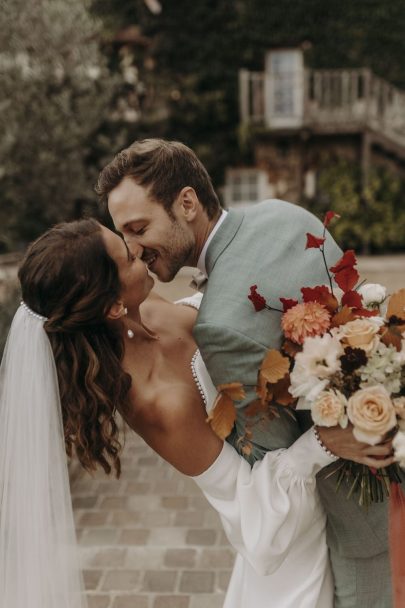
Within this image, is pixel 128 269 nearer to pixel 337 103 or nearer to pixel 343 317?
pixel 343 317

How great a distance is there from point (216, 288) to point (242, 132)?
12.1 metres

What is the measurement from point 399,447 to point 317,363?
10.5 inches

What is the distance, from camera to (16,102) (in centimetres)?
900

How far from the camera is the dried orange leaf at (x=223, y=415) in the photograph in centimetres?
158

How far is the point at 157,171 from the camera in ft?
6.35

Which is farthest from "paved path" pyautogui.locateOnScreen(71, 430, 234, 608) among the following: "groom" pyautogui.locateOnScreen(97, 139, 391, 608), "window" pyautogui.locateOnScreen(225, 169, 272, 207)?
"window" pyautogui.locateOnScreen(225, 169, 272, 207)

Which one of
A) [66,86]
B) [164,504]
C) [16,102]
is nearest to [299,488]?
[164,504]

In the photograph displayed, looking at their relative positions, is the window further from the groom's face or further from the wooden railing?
the groom's face

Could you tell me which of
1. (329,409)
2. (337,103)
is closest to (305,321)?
(329,409)

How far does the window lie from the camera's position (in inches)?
554

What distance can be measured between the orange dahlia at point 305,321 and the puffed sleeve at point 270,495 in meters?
0.30

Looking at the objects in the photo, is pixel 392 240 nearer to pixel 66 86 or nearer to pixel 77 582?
pixel 66 86

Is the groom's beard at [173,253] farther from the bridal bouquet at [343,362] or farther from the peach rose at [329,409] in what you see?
the peach rose at [329,409]

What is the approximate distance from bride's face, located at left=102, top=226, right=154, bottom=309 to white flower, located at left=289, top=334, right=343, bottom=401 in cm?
61
